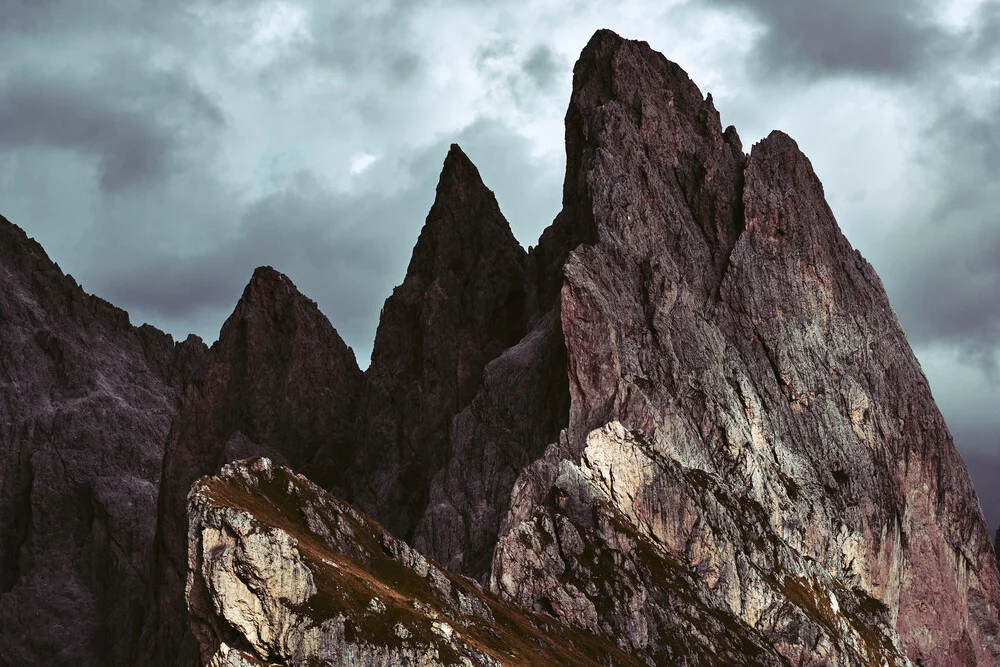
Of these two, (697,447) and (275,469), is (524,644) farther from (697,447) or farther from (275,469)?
(697,447)

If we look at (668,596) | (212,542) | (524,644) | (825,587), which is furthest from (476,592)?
(825,587)

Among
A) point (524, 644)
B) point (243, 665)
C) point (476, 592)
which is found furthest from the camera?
point (476, 592)

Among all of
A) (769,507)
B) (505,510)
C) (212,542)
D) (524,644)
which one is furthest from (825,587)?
(212,542)

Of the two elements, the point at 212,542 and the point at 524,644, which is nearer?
the point at 212,542

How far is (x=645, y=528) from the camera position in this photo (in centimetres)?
18312

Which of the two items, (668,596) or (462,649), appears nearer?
(462,649)

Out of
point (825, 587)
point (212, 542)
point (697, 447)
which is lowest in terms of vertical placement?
point (212, 542)

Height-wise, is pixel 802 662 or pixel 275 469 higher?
pixel 275 469

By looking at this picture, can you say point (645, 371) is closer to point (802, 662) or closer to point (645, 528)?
point (645, 528)

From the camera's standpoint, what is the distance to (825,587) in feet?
633

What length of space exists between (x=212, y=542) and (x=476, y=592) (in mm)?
37196

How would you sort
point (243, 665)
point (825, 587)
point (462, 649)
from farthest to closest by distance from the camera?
point (825, 587), point (462, 649), point (243, 665)

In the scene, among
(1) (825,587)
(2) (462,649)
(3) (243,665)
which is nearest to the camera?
(3) (243,665)

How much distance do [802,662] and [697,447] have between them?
29.8 meters
